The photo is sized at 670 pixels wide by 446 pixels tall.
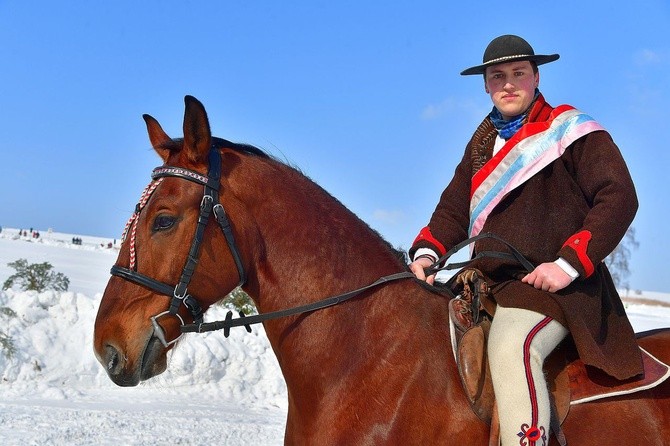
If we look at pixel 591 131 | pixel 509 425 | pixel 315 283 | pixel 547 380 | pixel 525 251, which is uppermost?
pixel 591 131

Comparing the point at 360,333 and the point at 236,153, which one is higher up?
the point at 236,153

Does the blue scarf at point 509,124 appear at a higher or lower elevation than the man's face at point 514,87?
lower

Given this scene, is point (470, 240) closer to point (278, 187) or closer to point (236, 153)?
point (278, 187)

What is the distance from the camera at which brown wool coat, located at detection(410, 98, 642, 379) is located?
9.27 ft

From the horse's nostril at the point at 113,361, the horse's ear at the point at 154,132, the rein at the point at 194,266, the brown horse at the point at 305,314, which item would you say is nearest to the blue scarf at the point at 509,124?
the rein at the point at 194,266

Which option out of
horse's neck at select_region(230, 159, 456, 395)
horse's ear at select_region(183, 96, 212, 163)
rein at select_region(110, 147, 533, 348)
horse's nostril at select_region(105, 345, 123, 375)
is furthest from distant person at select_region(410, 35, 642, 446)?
horse's nostril at select_region(105, 345, 123, 375)

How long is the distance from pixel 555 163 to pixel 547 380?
0.97 meters

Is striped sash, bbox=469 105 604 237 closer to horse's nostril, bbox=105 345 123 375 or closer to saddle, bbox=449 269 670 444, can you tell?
saddle, bbox=449 269 670 444

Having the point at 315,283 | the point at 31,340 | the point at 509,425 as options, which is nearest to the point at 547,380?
the point at 509,425

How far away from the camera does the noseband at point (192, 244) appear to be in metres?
2.76

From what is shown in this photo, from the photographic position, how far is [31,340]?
890 centimetres

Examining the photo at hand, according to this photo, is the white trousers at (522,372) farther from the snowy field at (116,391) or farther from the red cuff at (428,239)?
the snowy field at (116,391)

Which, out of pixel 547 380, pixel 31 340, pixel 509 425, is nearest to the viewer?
pixel 509 425

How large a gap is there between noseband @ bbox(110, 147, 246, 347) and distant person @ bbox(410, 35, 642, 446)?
3.43 feet
